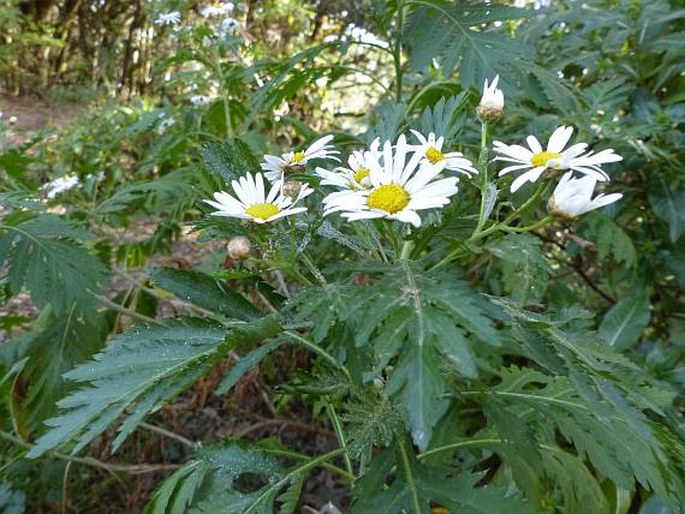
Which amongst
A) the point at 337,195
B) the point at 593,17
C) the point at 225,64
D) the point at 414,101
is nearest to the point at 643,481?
the point at 337,195

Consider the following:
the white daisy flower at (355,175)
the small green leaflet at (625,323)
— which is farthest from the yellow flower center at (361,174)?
the small green leaflet at (625,323)

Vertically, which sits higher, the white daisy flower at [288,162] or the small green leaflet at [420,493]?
the white daisy flower at [288,162]

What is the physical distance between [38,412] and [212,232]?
0.81 meters

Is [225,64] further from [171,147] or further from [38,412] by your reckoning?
[38,412]

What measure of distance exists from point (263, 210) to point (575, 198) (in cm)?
33

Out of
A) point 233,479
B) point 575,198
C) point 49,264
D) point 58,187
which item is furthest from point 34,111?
point 575,198

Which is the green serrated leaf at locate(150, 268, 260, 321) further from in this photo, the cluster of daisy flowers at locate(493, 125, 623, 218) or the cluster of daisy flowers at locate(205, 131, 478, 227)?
the cluster of daisy flowers at locate(493, 125, 623, 218)

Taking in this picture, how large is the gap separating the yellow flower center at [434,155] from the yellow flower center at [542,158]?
102 mm

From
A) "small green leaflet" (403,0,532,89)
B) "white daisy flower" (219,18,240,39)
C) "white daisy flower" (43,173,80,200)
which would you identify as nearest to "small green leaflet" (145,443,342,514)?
"small green leaflet" (403,0,532,89)

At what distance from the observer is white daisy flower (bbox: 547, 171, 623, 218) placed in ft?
2.01

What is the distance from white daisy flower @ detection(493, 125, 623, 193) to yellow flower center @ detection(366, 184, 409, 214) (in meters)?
0.11

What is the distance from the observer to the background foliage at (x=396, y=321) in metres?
0.62

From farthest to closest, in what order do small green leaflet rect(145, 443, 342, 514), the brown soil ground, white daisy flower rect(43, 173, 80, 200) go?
the brown soil ground
white daisy flower rect(43, 173, 80, 200)
small green leaflet rect(145, 443, 342, 514)

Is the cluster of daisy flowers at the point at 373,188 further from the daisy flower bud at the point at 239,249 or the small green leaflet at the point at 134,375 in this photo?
the small green leaflet at the point at 134,375
